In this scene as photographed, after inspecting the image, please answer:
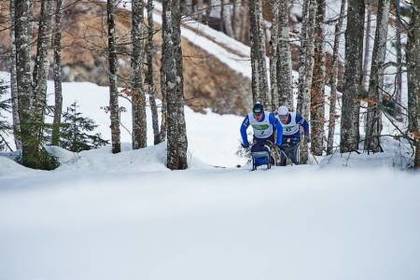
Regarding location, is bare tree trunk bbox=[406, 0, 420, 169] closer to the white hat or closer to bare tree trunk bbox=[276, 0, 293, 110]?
the white hat

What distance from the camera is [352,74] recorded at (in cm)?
1005

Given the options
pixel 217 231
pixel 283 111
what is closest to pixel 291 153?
pixel 283 111

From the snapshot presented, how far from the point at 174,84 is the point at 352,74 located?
3495 mm

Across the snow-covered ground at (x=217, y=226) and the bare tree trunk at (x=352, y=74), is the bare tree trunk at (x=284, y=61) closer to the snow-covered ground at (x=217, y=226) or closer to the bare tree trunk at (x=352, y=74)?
the bare tree trunk at (x=352, y=74)

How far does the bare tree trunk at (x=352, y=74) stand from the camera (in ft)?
32.1

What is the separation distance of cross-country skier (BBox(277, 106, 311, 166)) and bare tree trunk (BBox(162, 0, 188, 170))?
2.20 m

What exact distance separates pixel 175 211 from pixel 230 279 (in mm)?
1879

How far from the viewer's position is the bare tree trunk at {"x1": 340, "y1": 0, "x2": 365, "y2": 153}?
9789mm

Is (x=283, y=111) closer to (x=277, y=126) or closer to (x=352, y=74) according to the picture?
(x=277, y=126)

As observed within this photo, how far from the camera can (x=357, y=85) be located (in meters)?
10.1

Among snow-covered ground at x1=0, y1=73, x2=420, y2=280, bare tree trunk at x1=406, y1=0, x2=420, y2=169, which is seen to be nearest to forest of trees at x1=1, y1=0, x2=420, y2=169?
bare tree trunk at x1=406, y1=0, x2=420, y2=169

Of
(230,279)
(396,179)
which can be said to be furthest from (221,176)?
(230,279)

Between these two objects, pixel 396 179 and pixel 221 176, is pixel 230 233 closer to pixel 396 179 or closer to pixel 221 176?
pixel 396 179

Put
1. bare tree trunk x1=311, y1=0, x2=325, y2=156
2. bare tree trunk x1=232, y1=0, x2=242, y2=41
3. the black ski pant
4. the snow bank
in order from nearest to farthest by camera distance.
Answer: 1. the snow bank
2. the black ski pant
3. bare tree trunk x1=311, y1=0, x2=325, y2=156
4. bare tree trunk x1=232, y1=0, x2=242, y2=41
